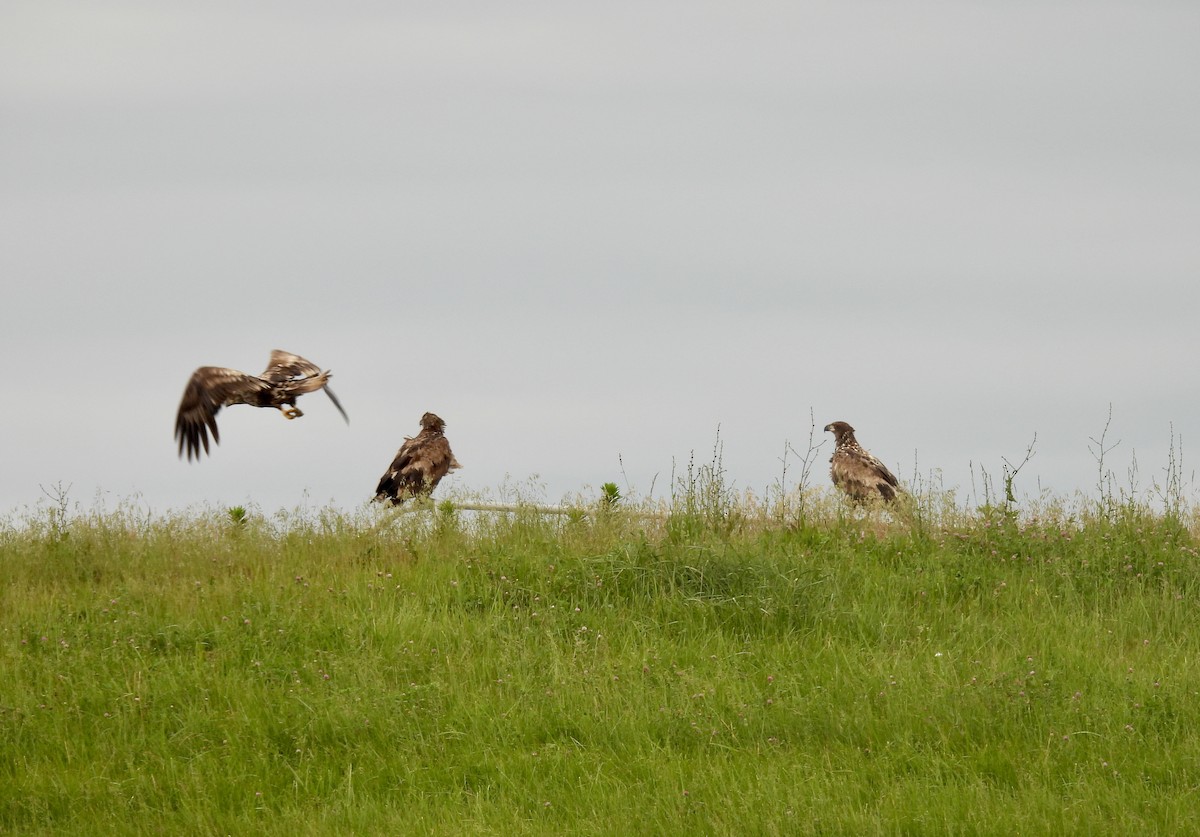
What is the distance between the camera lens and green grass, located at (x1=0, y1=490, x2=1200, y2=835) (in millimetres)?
7723

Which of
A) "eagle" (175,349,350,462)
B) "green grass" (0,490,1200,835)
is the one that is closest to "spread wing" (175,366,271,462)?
"eagle" (175,349,350,462)

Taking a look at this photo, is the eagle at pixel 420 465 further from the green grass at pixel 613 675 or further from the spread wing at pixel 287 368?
the green grass at pixel 613 675

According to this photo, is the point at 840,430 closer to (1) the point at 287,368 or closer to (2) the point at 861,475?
(2) the point at 861,475

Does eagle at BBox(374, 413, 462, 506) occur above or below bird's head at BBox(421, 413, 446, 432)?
below

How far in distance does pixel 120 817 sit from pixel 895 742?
4.94 m

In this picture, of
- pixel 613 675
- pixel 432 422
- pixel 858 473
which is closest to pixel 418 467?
pixel 432 422

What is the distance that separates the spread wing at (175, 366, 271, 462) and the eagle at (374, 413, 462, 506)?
2994 millimetres

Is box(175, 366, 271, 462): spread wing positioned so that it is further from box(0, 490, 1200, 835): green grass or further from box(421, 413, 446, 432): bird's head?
box(421, 413, 446, 432): bird's head

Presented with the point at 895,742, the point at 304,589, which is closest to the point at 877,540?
the point at 895,742

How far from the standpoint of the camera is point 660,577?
11.0 meters

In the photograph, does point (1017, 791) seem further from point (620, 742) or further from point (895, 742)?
point (620, 742)

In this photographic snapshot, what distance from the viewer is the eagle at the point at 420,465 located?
15.7 metres

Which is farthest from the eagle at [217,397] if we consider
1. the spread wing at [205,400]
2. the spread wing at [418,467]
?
the spread wing at [418,467]

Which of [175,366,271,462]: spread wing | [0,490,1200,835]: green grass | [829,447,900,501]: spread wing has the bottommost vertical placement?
[0,490,1200,835]: green grass
